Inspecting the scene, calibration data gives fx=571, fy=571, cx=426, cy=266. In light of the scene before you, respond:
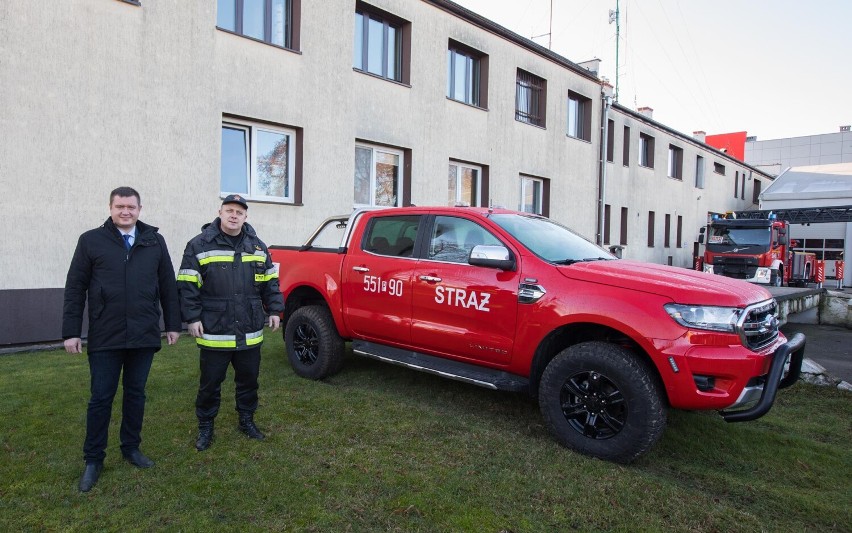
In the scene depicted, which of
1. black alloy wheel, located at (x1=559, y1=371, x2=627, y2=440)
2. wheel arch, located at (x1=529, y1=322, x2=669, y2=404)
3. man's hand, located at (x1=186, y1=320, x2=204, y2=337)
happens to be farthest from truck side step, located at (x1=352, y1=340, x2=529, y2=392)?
man's hand, located at (x1=186, y1=320, x2=204, y2=337)

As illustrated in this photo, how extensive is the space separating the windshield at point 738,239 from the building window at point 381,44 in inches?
456

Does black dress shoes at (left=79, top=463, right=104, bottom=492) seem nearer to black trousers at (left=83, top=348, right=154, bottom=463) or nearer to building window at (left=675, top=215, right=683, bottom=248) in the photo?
black trousers at (left=83, top=348, right=154, bottom=463)

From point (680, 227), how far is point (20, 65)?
24.5 metres

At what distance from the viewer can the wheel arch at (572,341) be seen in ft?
13.3

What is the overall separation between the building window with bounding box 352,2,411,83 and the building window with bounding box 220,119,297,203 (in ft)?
7.75

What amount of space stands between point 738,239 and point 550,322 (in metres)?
16.0

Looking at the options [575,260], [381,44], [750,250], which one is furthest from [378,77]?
[750,250]

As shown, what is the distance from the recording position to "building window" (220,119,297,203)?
9.43m

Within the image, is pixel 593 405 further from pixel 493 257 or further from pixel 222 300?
pixel 222 300

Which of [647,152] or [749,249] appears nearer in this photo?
[749,249]

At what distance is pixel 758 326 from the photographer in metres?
3.84

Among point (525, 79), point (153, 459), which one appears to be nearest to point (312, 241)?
point (153, 459)

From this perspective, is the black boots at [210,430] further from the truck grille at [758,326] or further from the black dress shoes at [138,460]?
the truck grille at [758,326]

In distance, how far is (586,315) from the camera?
401 centimetres
